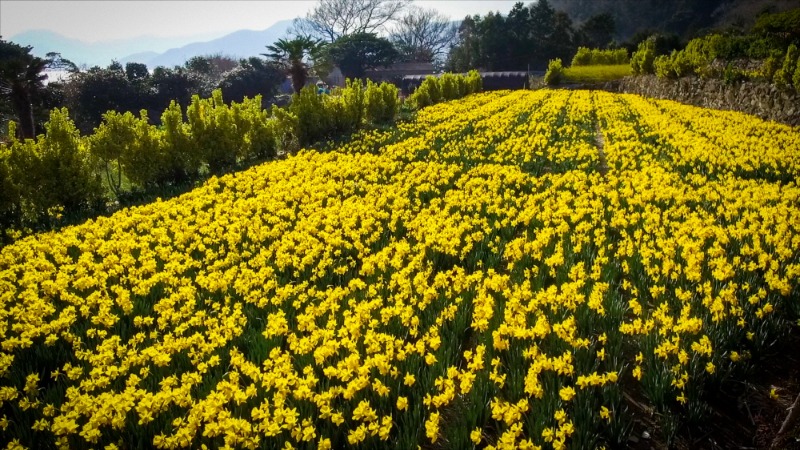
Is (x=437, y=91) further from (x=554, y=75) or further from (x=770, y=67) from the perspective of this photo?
(x=770, y=67)

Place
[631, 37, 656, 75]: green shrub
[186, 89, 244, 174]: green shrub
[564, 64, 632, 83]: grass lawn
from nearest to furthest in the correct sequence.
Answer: [186, 89, 244, 174]: green shrub
[631, 37, 656, 75]: green shrub
[564, 64, 632, 83]: grass lawn

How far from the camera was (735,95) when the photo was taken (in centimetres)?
1689

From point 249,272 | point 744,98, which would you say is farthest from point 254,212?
point 744,98

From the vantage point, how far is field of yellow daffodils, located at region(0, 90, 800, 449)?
130 inches

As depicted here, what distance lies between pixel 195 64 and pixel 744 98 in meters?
47.2

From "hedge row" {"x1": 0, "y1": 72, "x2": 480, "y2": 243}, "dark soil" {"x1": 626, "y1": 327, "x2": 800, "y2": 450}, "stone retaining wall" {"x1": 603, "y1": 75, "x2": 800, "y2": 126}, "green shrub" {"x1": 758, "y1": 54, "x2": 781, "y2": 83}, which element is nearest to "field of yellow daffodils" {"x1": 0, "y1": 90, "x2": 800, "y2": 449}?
"dark soil" {"x1": 626, "y1": 327, "x2": 800, "y2": 450}

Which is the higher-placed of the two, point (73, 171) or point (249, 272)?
point (73, 171)

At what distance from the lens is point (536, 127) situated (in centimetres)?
1447

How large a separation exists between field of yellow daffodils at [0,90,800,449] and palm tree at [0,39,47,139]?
14314 millimetres

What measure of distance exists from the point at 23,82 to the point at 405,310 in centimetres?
2125

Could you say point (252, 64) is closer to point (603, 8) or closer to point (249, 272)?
point (249, 272)

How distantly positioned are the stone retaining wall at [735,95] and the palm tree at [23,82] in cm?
2541

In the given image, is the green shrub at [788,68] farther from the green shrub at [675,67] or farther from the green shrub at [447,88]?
the green shrub at [447,88]

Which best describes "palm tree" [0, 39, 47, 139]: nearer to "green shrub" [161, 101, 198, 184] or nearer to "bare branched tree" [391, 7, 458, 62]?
"green shrub" [161, 101, 198, 184]
